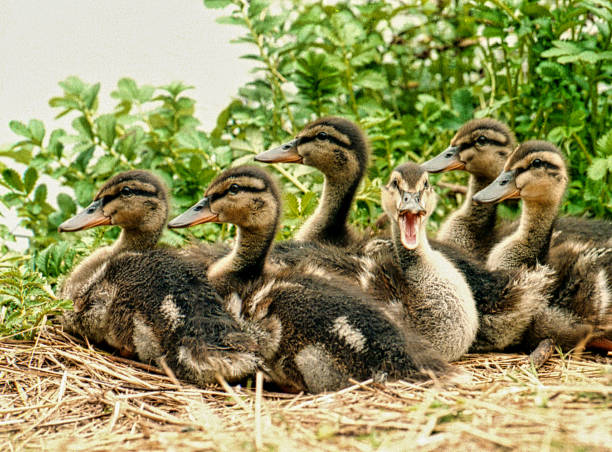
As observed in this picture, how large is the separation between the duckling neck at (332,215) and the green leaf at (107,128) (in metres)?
1.60

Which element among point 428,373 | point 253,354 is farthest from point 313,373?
point 428,373

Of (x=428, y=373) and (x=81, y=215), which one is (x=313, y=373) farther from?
(x=81, y=215)

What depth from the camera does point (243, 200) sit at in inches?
141

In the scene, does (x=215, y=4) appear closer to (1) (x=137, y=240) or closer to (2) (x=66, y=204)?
(2) (x=66, y=204)

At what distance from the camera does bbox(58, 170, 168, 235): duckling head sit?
3.73m

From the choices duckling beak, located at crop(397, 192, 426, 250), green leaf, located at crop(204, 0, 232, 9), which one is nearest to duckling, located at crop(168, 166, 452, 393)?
duckling beak, located at crop(397, 192, 426, 250)

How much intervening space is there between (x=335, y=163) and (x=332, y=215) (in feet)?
1.02

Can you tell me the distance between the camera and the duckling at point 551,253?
348 cm

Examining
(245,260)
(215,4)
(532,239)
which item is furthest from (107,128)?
(532,239)

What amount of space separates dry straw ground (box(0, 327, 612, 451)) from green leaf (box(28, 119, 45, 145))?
6.25 feet

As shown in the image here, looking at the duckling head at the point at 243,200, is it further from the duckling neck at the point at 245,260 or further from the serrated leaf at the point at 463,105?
the serrated leaf at the point at 463,105

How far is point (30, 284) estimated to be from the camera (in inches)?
146

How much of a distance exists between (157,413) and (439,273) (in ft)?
4.57

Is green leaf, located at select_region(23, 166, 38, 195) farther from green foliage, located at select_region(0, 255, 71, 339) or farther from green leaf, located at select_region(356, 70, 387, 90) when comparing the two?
green leaf, located at select_region(356, 70, 387, 90)
